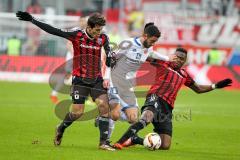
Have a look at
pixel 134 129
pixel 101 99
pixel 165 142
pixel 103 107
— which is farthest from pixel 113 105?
pixel 165 142

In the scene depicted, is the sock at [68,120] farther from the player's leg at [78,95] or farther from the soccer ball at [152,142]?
the soccer ball at [152,142]

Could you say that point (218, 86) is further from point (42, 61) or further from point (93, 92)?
point (42, 61)

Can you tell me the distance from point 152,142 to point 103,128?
92 cm

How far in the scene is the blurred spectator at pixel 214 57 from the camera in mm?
34969

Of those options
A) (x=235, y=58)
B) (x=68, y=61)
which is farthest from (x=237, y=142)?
(x=235, y=58)

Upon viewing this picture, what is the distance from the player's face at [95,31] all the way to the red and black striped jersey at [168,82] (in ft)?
6.06

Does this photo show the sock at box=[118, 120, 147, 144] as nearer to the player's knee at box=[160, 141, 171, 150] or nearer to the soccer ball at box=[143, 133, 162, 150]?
the soccer ball at box=[143, 133, 162, 150]

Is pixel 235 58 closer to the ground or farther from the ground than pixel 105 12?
closer to the ground

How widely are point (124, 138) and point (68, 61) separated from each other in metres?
10.3

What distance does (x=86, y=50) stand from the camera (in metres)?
12.6

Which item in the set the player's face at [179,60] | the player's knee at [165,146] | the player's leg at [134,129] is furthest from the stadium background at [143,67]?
the player's face at [179,60]

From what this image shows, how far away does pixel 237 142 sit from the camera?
15.0 metres

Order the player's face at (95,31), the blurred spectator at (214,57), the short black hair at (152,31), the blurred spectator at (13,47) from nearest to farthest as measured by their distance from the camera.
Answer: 1. the player's face at (95,31)
2. the short black hair at (152,31)
3. the blurred spectator at (13,47)
4. the blurred spectator at (214,57)

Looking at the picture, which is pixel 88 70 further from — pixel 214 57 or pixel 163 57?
pixel 214 57
